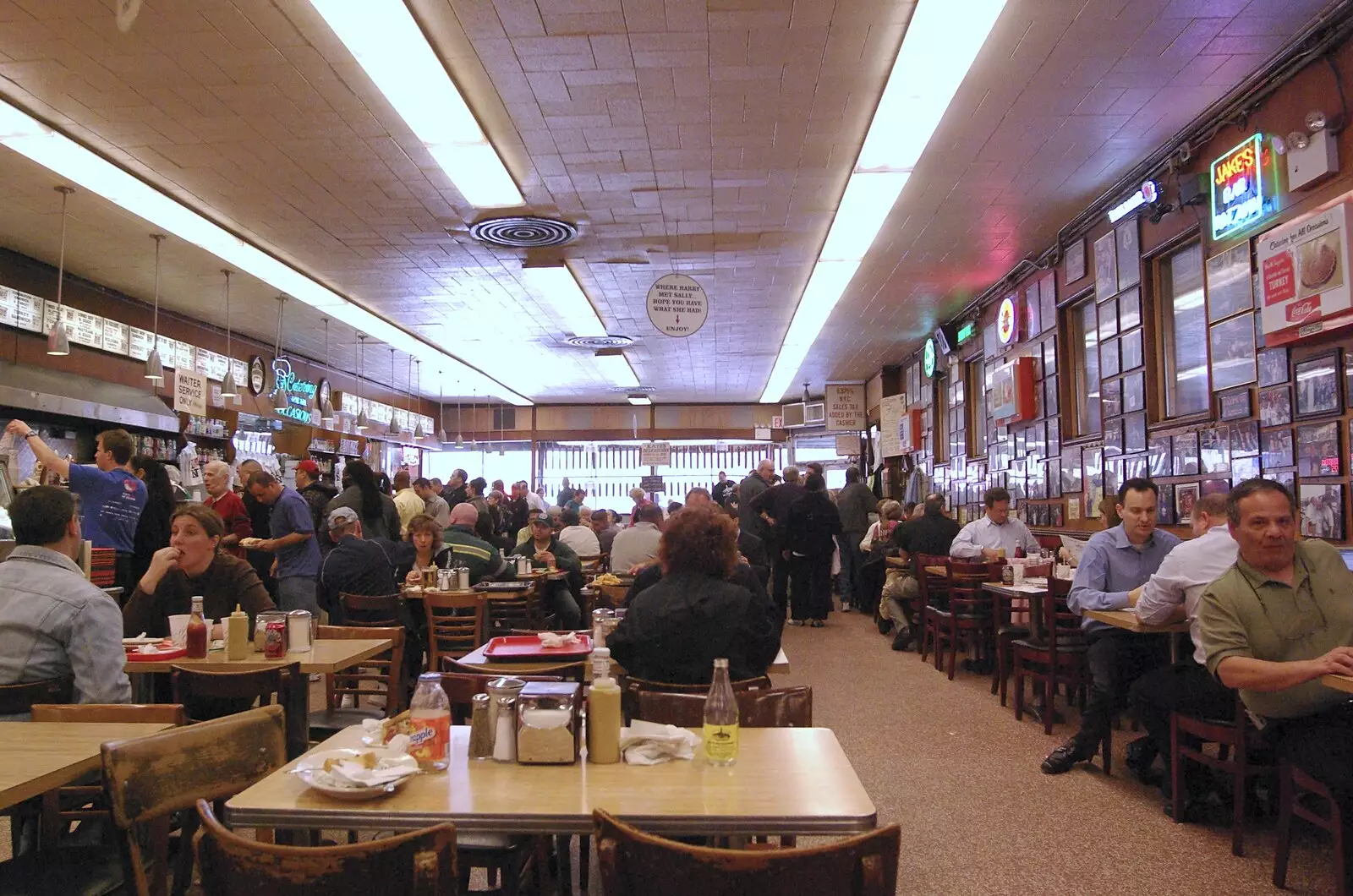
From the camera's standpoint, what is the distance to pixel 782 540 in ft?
34.9

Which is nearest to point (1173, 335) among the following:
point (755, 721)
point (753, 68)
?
point (753, 68)

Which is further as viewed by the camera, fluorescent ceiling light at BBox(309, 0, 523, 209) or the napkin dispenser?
fluorescent ceiling light at BBox(309, 0, 523, 209)

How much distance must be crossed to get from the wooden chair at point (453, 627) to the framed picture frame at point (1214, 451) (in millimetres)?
4679

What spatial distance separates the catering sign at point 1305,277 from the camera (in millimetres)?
4840

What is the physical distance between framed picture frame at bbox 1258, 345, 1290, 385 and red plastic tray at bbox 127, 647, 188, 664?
224 inches

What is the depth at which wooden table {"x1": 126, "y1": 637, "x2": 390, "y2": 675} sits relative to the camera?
3779mm

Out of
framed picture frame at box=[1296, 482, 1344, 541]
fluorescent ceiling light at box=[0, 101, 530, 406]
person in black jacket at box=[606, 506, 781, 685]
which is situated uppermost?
fluorescent ceiling light at box=[0, 101, 530, 406]

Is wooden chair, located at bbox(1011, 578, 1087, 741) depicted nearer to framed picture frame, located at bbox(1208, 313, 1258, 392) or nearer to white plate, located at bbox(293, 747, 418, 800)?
framed picture frame, located at bbox(1208, 313, 1258, 392)

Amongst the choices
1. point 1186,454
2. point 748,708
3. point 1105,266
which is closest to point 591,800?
point 748,708

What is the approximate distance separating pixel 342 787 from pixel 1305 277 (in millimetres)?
5279

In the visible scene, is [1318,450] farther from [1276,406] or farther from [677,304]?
[677,304]

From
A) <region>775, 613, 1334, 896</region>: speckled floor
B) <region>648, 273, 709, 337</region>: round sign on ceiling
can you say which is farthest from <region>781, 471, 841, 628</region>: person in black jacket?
<region>775, 613, 1334, 896</region>: speckled floor

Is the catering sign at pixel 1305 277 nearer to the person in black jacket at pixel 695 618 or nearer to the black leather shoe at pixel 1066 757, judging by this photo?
the black leather shoe at pixel 1066 757

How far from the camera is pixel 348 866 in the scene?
5.32 feet
